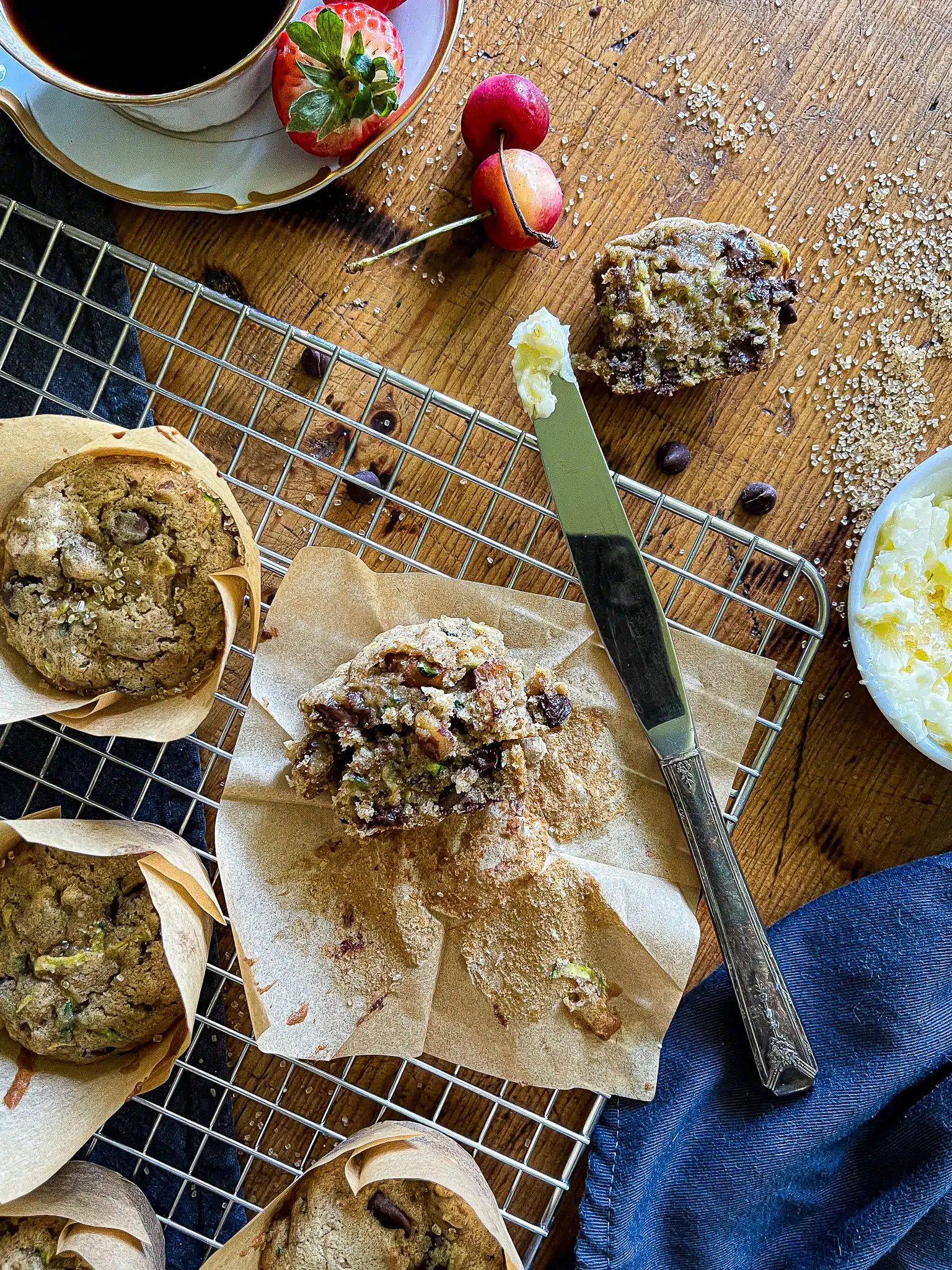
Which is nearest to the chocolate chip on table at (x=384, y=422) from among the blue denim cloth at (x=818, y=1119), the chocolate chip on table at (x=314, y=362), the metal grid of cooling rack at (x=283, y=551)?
the metal grid of cooling rack at (x=283, y=551)

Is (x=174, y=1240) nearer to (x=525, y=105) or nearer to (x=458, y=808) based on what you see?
(x=458, y=808)

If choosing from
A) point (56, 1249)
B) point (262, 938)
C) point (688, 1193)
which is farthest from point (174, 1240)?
Answer: point (688, 1193)

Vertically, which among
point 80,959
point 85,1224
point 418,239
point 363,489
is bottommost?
point 85,1224

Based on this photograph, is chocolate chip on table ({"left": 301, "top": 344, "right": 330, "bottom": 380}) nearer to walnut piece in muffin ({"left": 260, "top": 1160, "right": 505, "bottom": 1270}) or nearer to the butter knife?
the butter knife

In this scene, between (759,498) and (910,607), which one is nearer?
(910,607)

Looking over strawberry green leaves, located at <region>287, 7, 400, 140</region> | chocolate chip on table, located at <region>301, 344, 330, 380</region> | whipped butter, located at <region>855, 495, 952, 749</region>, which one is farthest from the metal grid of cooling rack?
strawberry green leaves, located at <region>287, 7, 400, 140</region>

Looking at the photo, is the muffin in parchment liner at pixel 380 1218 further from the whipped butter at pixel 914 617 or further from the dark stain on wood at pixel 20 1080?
the whipped butter at pixel 914 617

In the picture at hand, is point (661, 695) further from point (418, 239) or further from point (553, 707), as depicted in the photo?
point (418, 239)

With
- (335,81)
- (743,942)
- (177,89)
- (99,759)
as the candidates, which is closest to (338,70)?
(335,81)
